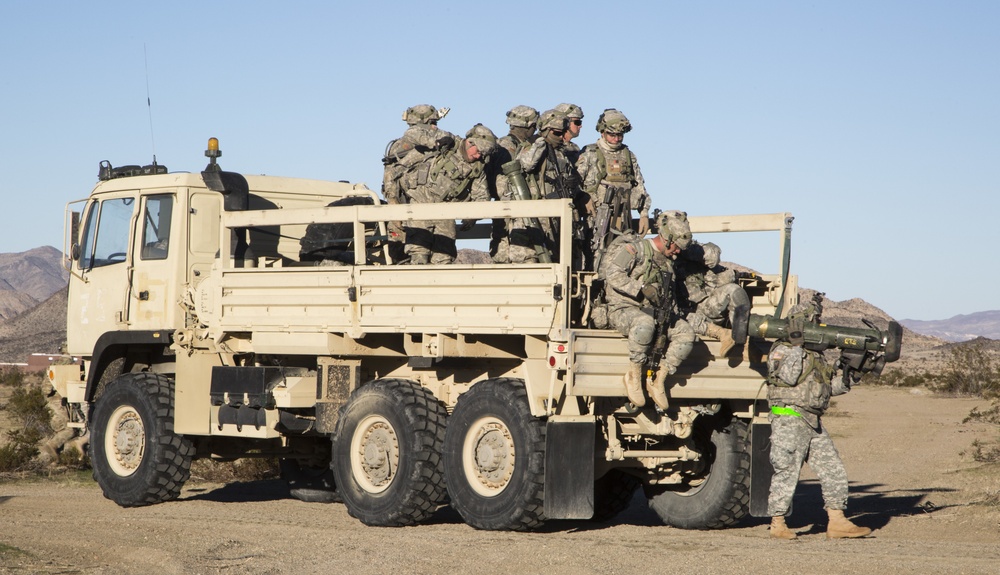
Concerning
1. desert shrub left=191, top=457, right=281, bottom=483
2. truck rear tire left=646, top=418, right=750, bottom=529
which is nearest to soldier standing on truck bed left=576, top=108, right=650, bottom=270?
truck rear tire left=646, top=418, right=750, bottom=529

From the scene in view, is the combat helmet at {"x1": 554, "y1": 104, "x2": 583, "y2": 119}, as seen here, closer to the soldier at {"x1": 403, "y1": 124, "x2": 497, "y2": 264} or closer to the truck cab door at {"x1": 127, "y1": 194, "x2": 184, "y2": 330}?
the soldier at {"x1": 403, "y1": 124, "x2": 497, "y2": 264}

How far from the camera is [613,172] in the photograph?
1114 centimetres

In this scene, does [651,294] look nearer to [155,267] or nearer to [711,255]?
[711,255]

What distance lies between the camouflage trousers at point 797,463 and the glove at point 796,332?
58cm

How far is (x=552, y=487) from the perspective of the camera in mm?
9070

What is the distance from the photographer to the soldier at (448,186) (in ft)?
35.9

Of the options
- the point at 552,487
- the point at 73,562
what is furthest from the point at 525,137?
the point at 73,562

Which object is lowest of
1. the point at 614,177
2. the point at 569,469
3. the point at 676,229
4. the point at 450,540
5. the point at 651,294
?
the point at 450,540

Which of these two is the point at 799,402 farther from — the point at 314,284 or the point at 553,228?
the point at 314,284

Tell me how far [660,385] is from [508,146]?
11.0ft

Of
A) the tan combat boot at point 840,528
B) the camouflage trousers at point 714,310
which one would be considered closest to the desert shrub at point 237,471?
the camouflage trousers at point 714,310

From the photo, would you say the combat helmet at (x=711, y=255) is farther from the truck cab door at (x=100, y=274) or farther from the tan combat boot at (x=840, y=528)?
the truck cab door at (x=100, y=274)

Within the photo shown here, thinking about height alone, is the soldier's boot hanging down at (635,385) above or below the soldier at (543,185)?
below

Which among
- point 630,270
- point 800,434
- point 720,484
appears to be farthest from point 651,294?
point 720,484
